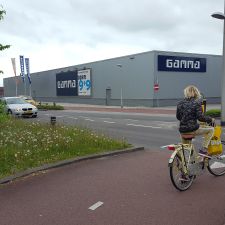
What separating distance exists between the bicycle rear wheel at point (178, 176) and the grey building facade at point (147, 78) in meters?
30.7

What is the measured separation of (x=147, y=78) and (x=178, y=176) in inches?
1315

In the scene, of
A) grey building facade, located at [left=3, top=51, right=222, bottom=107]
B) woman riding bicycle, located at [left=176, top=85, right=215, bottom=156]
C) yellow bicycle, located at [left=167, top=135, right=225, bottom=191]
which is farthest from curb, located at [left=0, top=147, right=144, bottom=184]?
grey building facade, located at [left=3, top=51, right=222, bottom=107]

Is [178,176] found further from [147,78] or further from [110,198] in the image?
[147,78]

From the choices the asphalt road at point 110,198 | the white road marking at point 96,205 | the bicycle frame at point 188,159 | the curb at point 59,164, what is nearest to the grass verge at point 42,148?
the curb at point 59,164

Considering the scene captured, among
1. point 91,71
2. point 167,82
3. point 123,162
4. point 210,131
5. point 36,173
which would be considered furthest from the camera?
point 91,71

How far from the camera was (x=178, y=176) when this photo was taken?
5.70 meters

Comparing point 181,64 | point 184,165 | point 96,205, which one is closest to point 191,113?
point 184,165

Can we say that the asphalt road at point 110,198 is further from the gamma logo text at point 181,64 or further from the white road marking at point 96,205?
the gamma logo text at point 181,64

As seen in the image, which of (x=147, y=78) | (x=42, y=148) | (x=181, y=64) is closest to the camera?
(x=42, y=148)

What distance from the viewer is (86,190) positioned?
575 centimetres

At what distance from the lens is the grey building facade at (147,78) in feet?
126

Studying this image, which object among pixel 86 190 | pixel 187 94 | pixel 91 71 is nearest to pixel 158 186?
pixel 86 190

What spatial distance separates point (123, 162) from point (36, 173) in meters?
2.02

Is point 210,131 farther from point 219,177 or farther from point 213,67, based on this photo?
point 213,67
